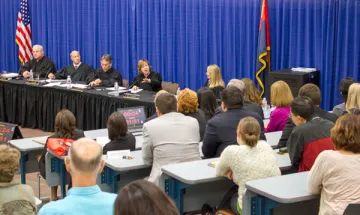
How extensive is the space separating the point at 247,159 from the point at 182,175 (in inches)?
19.6

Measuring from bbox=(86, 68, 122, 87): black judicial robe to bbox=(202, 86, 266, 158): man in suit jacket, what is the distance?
4853 millimetres

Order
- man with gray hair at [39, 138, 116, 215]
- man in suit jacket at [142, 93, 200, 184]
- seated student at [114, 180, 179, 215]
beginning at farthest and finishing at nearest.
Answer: man in suit jacket at [142, 93, 200, 184], man with gray hair at [39, 138, 116, 215], seated student at [114, 180, 179, 215]

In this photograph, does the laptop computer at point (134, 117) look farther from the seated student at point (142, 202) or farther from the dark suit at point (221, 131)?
the seated student at point (142, 202)

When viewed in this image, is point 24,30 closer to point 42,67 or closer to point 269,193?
point 42,67

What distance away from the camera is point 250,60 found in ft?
32.0

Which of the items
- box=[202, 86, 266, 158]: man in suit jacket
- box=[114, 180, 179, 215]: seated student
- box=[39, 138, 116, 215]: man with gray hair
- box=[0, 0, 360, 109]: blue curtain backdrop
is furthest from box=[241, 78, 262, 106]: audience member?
box=[114, 180, 179, 215]: seated student

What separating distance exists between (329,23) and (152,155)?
14.6 ft

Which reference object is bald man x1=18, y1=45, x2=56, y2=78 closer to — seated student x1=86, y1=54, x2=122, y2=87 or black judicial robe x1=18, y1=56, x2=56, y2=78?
black judicial robe x1=18, y1=56, x2=56, y2=78

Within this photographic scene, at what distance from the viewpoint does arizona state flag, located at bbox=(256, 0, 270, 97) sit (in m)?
9.24

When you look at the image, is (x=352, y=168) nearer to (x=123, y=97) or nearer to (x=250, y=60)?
(x=123, y=97)

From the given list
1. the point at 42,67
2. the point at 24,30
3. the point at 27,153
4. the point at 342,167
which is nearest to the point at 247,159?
the point at 342,167

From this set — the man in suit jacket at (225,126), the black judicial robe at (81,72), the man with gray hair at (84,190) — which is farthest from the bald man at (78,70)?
the man with gray hair at (84,190)

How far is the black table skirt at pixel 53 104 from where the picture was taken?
9047mm

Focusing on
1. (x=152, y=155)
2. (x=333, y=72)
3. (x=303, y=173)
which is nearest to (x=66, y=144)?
(x=152, y=155)
